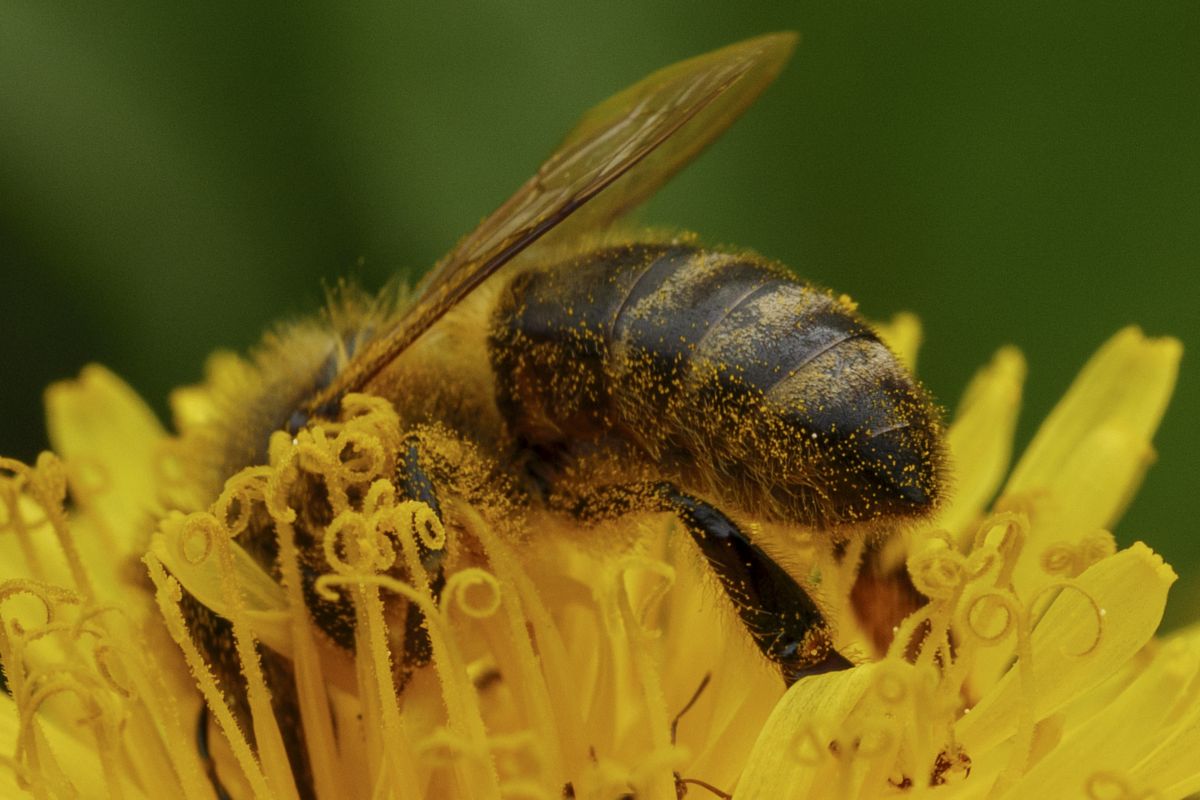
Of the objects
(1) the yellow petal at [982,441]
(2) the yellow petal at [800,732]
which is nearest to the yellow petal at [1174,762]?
(2) the yellow petal at [800,732]

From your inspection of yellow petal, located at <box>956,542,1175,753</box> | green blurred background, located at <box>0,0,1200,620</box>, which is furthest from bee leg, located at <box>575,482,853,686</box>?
green blurred background, located at <box>0,0,1200,620</box>

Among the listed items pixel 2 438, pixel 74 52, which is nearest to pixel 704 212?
pixel 74 52

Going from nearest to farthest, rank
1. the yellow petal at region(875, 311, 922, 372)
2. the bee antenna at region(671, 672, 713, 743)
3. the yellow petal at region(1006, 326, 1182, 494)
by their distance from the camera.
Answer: the bee antenna at region(671, 672, 713, 743) < the yellow petal at region(1006, 326, 1182, 494) < the yellow petal at region(875, 311, 922, 372)

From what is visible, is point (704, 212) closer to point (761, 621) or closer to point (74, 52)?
point (74, 52)

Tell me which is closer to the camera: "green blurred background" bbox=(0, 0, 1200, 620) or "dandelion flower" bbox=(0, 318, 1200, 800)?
"dandelion flower" bbox=(0, 318, 1200, 800)

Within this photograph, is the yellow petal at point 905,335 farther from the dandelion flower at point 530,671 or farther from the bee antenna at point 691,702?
the bee antenna at point 691,702

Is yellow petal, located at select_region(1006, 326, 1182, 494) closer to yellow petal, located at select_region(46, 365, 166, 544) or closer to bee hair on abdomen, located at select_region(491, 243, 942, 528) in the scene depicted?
bee hair on abdomen, located at select_region(491, 243, 942, 528)
